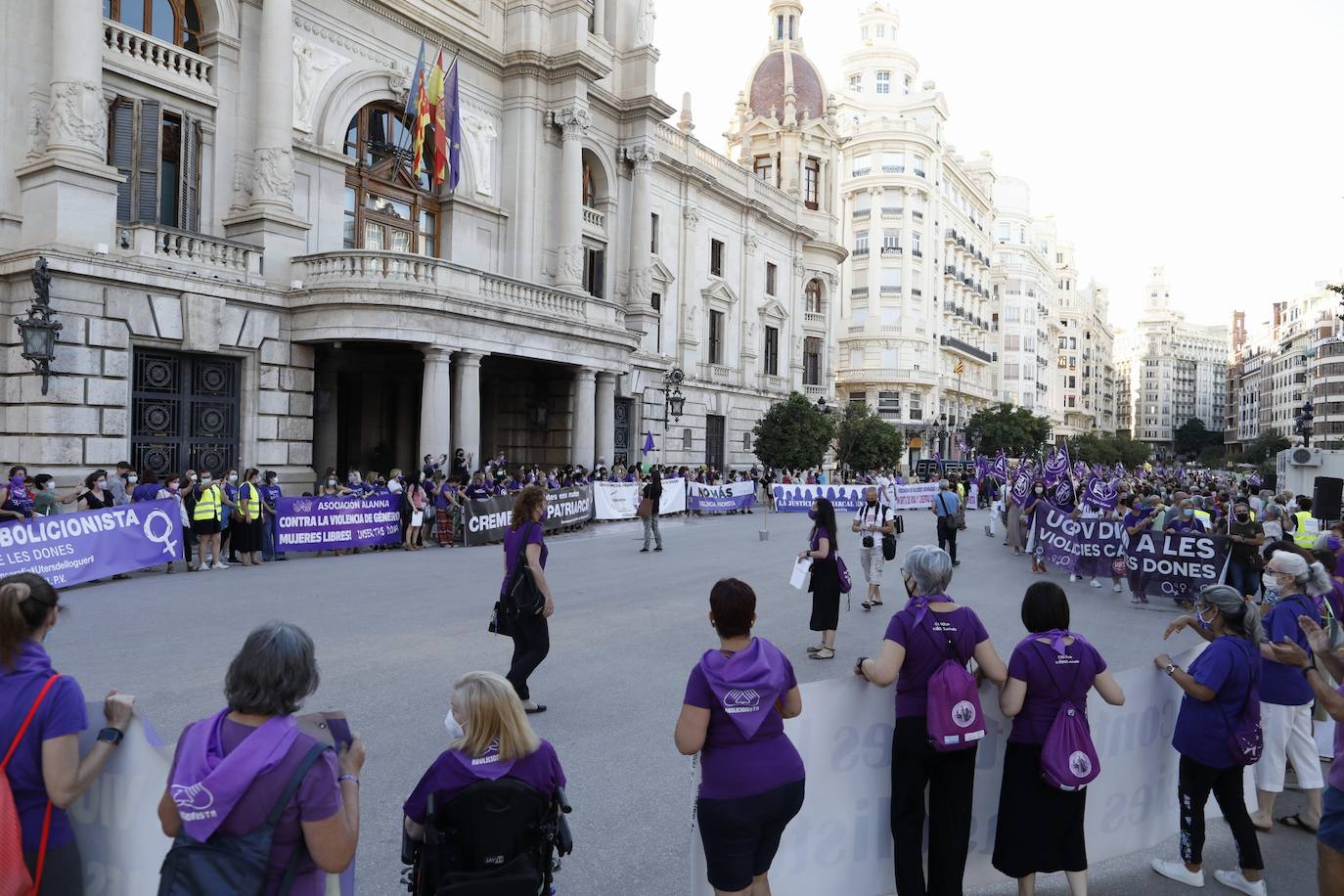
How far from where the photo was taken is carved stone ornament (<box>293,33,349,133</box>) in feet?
74.9

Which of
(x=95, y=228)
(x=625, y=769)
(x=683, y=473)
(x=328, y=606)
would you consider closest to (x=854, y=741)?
(x=625, y=769)

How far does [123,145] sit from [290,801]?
21.4 meters

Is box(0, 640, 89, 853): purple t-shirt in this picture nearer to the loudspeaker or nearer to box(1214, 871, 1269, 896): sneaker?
box(1214, 871, 1269, 896): sneaker

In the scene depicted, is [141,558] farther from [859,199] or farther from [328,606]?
[859,199]

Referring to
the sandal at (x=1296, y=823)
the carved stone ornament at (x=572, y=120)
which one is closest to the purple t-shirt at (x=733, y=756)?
the sandal at (x=1296, y=823)

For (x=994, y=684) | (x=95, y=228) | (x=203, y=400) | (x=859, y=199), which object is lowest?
(x=994, y=684)

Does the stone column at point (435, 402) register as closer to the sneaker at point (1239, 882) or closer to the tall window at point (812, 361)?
the sneaker at point (1239, 882)

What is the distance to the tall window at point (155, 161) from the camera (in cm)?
1944

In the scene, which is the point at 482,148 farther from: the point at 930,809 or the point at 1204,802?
the point at 1204,802

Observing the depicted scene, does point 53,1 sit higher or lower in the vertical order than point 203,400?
higher

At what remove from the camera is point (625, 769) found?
20.2 feet

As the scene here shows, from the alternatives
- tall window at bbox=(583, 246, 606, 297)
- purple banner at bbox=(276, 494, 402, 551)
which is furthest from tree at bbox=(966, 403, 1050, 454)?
purple banner at bbox=(276, 494, 402, 551)

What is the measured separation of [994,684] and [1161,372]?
674 feet

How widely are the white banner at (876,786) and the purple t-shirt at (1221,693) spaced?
385 millimetres
